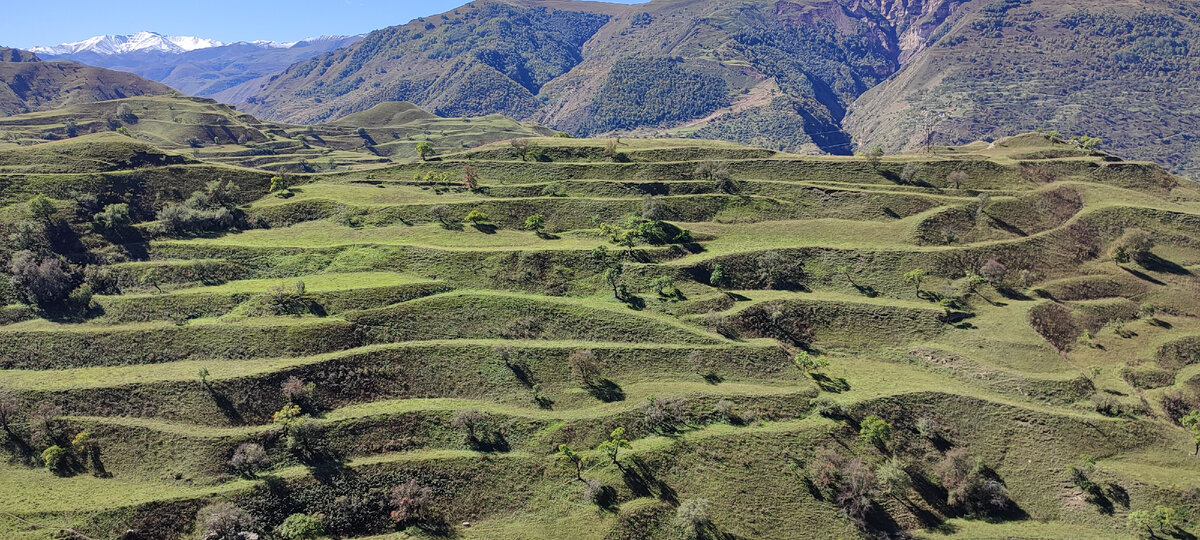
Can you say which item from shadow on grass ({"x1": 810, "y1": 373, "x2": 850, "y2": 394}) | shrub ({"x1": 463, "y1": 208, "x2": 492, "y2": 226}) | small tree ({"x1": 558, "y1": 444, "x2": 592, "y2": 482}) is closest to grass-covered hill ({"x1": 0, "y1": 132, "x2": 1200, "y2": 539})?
small tree ({"x1": 558, "y1": 444, "x2": 592, "y2": 482})

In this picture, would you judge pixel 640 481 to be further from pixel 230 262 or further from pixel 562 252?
pixel 230 262

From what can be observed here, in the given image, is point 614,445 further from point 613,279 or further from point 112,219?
point 112,219

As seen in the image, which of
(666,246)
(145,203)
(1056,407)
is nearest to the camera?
(1056,407)

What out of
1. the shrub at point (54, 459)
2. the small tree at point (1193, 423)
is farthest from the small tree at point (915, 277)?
the shrub at point (54, 459)

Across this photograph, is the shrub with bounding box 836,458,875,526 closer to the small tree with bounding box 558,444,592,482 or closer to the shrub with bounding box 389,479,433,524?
the small tree with bounding box 558,444,592,482

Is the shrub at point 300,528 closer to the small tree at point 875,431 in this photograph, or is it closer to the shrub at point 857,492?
the shrub at point 857,492

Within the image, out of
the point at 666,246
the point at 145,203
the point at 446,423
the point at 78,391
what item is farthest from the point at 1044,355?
the point at 145,203

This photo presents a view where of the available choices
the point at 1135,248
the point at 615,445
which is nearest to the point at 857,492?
the point at 615,445
